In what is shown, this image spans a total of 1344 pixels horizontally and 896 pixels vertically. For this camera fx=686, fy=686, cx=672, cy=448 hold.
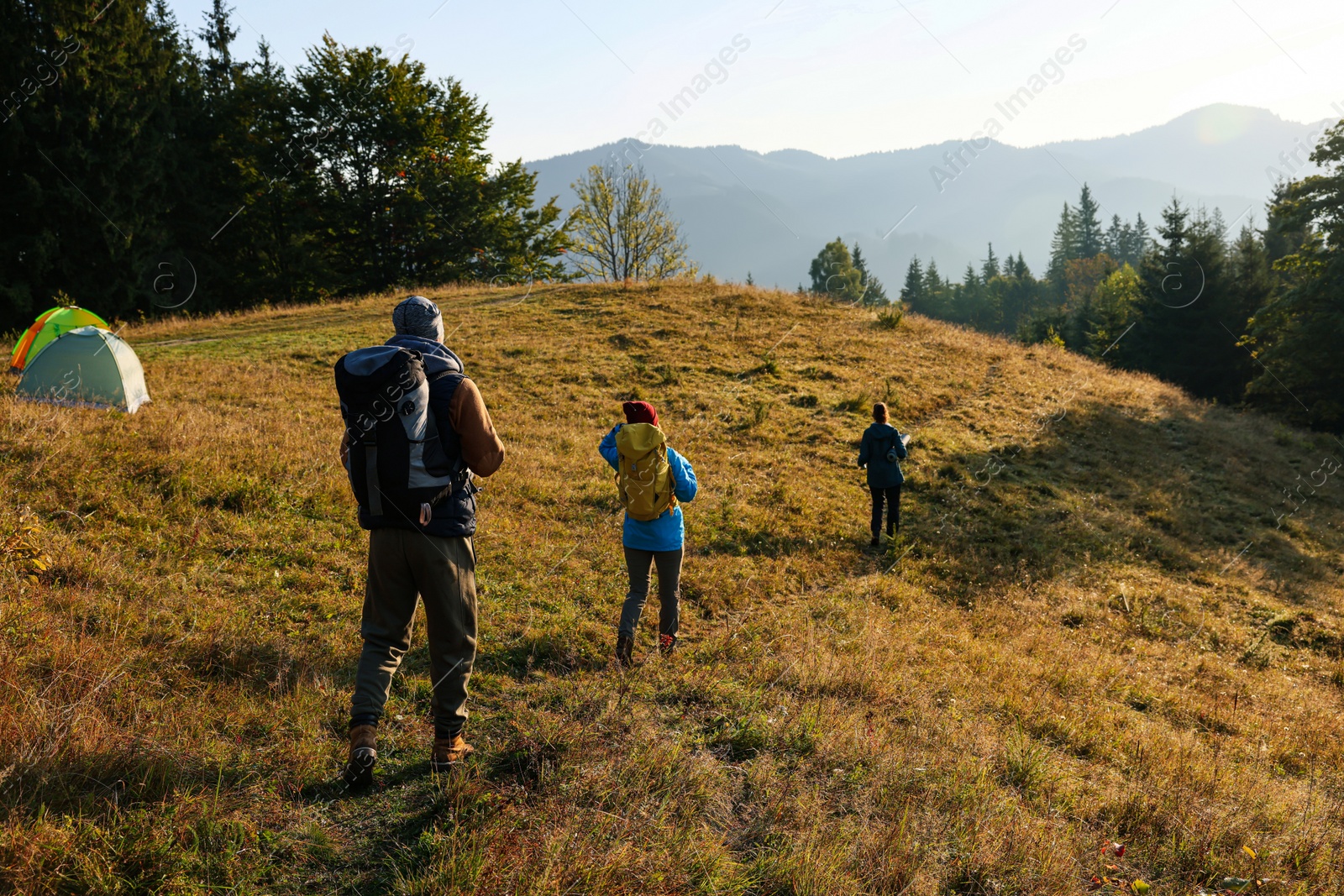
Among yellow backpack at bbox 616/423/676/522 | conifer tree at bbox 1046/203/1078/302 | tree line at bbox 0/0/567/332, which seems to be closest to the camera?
yellow backpack at bbox 616/423/676/522

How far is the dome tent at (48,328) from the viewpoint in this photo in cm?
1323

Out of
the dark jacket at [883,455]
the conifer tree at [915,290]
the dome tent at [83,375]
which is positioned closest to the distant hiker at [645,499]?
the dark jacket at [883,455]

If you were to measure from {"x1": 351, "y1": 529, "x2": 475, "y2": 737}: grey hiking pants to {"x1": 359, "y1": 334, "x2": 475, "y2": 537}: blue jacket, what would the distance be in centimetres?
8

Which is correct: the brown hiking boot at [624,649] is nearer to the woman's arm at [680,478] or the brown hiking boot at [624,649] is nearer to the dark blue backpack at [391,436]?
the woman's arm at [680,478]

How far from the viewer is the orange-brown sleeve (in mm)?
3879

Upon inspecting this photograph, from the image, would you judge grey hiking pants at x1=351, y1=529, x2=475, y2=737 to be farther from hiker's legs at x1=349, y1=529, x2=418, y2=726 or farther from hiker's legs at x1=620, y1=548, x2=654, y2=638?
hiker's legs at x1=620, y1=548, x2=654, y2=638

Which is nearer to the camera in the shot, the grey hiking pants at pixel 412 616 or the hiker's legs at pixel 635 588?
the grey hiking pants at pixel 412 616

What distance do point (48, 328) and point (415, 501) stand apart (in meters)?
15.3

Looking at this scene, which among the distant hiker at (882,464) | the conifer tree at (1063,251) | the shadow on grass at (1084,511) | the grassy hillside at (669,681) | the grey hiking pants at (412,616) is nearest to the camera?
the grassy hillside at (669,681)

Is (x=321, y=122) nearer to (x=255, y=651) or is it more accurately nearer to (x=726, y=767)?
(x=255, y=651)

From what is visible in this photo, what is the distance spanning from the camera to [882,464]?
11.1 metres

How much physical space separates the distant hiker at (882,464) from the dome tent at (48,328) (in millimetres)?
14563

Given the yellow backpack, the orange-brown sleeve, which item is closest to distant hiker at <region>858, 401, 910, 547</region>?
the yellow backpack

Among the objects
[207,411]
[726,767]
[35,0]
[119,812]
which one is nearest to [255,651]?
[119,812]
